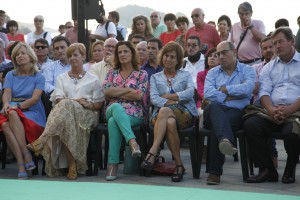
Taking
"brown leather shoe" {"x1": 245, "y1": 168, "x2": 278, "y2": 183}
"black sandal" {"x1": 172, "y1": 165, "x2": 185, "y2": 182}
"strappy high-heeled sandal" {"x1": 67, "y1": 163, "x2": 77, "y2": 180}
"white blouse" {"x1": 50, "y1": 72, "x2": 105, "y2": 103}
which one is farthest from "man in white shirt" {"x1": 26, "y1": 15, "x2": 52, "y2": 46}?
"brown leather shoe" {"x1": 245, "y1": 168, "x2": 278, "y2": 183}

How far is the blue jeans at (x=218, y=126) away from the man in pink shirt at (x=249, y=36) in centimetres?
198

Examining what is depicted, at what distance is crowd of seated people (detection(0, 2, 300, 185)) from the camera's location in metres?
4.48

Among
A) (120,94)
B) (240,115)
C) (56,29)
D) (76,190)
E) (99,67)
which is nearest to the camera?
(76,190)

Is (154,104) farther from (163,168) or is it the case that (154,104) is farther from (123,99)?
(163,168)

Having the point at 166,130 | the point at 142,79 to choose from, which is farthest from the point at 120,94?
the point at 166,130

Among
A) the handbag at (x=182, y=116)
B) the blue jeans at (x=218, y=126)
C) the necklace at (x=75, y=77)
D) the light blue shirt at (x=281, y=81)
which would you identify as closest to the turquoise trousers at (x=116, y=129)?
the handbag at (x=182, y=116)

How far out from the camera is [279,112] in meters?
4.44

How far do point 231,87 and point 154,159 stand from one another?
83 cm

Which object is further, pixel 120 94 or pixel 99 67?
pixel 99 67

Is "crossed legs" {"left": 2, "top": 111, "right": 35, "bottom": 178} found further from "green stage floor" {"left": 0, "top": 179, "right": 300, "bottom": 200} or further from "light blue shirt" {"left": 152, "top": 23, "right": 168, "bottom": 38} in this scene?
"light blue shirt" {"left": 152, "top": 23, "right": 168, "bottom": 38}

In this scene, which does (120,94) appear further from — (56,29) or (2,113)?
(56,29)

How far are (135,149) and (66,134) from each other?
614 millimetres

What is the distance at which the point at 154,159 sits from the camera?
4.63 meters

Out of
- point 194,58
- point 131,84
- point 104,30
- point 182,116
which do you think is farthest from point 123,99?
point 104,30
